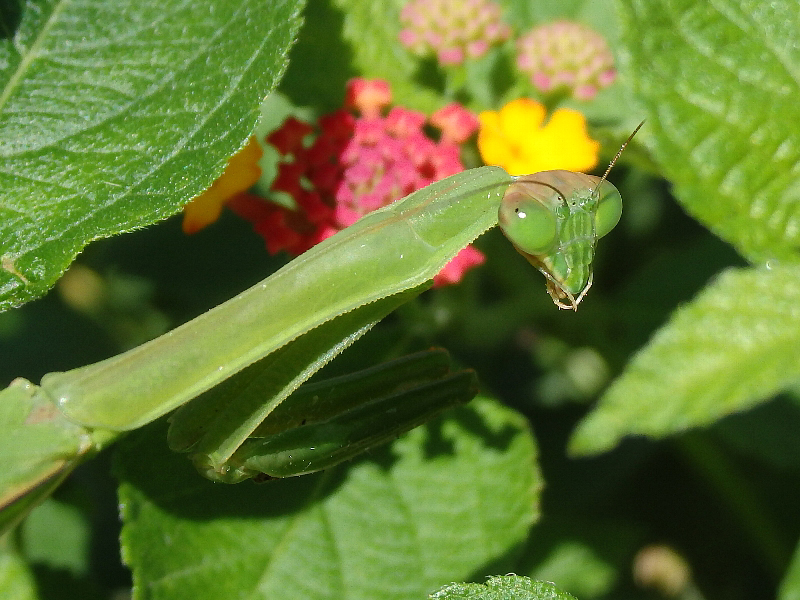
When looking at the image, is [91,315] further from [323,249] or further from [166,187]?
[323,249]

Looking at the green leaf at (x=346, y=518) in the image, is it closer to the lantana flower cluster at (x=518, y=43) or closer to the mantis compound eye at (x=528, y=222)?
the mantis compound eye at (x=528, y=222)

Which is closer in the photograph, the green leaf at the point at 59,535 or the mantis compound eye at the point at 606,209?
the mantis compound eye at the point at 606,209

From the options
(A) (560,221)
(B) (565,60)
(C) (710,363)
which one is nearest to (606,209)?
(A) (560,221)

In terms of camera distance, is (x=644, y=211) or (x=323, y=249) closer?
(x=323, y=249)

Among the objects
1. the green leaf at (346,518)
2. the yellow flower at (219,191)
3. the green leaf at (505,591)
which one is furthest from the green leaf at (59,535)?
the green leaf at (505,591)

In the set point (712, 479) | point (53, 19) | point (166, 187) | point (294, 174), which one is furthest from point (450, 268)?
point (712, 479)

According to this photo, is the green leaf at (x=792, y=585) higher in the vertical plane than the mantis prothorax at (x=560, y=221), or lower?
lower

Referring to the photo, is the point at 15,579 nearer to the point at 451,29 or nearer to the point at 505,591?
the point at 505,591
